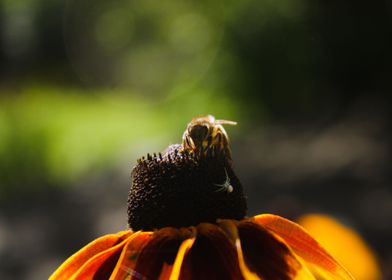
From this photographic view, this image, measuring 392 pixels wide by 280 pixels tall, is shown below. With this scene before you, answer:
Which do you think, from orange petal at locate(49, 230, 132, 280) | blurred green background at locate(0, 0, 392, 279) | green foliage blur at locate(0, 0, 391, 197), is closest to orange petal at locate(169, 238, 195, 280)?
orange petal at locate(49, 230, 132, 280)

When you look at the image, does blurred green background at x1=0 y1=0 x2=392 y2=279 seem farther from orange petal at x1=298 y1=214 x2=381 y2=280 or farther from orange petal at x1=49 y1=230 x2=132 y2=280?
orange petal at x1=49 y1=230 x2=132 y2=280

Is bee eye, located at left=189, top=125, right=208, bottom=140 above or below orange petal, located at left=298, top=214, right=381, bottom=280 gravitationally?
Result: above

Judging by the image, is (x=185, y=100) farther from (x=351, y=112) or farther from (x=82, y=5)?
(x=82, y=5)

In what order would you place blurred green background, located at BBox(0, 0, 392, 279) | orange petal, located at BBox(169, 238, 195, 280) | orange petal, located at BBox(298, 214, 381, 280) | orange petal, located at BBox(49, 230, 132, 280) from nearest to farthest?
orange petal, located at BBox(169, 238, 195, 280)
orange petal, located at BBox(49, 230, 132, 280)
orange petal, located at BBox(298, 214, 381, 280)
blurred green background, located at BBox(0, 0, 392, 279)

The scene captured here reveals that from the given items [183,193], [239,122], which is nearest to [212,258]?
[183,193]

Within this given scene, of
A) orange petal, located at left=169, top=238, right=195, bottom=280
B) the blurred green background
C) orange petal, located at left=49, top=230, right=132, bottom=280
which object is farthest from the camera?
the blurred green background

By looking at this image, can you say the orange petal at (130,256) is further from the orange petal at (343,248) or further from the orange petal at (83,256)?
the orange petal at (343,248)

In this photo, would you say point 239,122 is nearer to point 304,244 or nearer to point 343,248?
point 343,248
